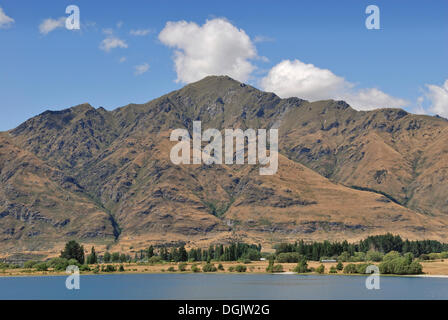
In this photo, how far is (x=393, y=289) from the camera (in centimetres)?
19300
